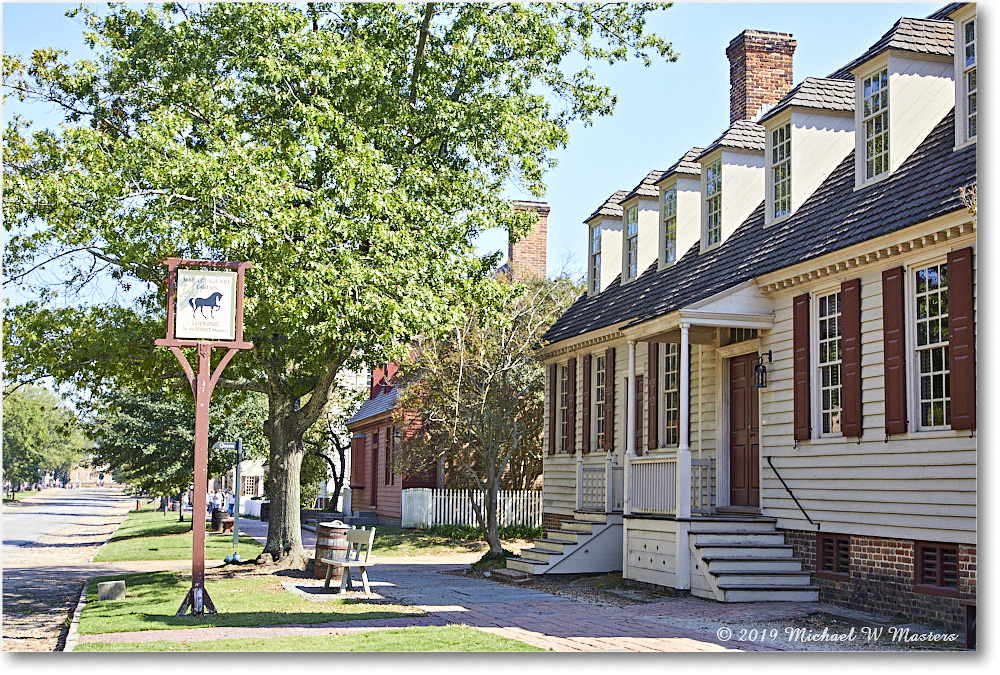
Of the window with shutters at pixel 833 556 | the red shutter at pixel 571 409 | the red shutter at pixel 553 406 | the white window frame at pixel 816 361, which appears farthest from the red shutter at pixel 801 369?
the red shutter at pixel 553 406

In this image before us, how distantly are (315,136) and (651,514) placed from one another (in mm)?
7191

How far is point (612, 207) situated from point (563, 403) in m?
4.32

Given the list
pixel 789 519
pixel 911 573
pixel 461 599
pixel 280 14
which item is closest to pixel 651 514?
pixel 789 519

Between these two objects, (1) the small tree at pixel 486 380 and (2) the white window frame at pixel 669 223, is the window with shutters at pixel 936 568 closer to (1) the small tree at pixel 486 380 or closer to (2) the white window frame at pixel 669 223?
(2) the white window frame at pixel 669 223

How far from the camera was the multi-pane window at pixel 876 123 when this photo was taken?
41.7 ft

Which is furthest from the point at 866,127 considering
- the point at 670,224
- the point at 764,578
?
the point at 764,578

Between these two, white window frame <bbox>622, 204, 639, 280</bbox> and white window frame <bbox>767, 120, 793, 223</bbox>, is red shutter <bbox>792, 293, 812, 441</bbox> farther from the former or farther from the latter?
white window frame <bbox>622, 204, 639, 280</bbox>

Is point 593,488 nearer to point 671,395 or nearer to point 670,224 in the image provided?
point 671,395

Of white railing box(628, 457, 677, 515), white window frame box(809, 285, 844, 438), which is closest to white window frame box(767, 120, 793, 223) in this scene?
white window frame box(809, 285, 844, 438)

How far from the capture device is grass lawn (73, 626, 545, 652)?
933 cm

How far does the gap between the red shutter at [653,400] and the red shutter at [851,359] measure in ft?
16.2

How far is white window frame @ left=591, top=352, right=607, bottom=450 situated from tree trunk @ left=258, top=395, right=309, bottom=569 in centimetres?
580

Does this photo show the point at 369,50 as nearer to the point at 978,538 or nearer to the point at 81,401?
the point at 81,401

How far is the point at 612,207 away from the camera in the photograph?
20.8 metres
